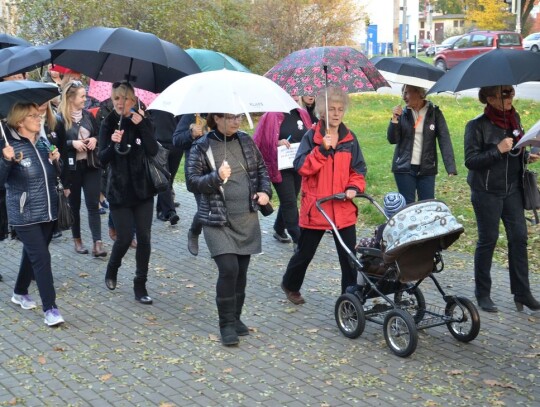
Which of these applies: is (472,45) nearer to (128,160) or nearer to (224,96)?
(128,160)

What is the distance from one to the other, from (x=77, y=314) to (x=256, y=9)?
56.8 ft

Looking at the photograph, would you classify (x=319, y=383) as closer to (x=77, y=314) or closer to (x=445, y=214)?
(x=445, y=214)

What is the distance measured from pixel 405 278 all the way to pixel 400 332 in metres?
0.41

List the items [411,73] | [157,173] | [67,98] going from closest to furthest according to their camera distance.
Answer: [157,173], [411,73], [67,98]

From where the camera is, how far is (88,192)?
9820mm

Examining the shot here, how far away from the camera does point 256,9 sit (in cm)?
2378

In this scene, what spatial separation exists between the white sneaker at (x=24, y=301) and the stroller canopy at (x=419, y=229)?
10.8ft

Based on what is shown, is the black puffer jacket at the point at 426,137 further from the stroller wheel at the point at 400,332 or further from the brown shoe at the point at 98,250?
the brown shoe at the point at 98,250

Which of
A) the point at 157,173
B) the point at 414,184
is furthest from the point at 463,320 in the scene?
the point at 157,173

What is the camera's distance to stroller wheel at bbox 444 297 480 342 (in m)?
6.60

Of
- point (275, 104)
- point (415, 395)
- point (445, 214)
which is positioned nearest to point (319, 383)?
point (415, 395)

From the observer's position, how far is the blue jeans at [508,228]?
7492mm

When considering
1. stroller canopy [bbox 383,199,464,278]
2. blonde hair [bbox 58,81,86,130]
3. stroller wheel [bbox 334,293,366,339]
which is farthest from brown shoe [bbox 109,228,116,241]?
stroller canopy [bbox 383,199,464,278]

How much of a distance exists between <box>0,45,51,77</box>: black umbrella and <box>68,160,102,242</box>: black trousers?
2.19m
